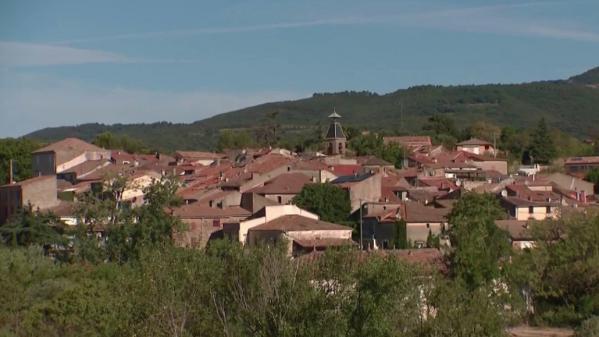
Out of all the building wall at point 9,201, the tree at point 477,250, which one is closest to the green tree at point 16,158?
the building wall at point 9,201

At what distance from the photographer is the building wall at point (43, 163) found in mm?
87625

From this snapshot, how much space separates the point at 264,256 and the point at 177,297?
6.26 feet

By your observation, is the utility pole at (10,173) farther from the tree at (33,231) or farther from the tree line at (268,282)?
the tree at (33,231)

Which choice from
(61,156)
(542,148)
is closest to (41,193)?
(61,156)

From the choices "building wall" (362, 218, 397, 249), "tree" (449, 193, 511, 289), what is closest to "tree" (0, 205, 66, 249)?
"building wall" (362, 218, 397, 249)

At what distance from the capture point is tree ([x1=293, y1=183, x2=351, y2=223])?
6059 centimetres

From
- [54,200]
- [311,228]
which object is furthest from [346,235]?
[54,200]

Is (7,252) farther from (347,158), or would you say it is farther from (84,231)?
(347,158)

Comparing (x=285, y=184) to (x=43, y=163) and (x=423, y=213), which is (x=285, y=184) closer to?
(x=423, y=213)

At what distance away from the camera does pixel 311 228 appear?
54.1 metres

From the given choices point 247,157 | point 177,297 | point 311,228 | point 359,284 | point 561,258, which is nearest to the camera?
point 359,284

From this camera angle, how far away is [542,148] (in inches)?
3871

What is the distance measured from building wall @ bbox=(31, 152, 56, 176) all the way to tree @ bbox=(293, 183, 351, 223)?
3083cm

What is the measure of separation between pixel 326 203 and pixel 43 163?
33126mm
